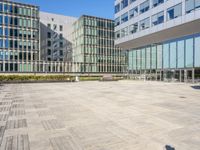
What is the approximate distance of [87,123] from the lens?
7281 mm

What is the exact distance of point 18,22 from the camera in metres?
67.8

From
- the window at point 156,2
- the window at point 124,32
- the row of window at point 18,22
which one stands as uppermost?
the row of window at point 18,22

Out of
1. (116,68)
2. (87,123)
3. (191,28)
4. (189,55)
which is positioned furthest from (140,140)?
(116,68)

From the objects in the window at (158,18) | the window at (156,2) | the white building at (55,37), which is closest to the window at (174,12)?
the window at (158,18)

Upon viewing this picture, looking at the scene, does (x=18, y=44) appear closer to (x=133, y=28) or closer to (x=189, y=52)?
(x=133, y=28)

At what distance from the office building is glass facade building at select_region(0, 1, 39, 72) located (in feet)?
126

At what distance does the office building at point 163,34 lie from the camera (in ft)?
94.4

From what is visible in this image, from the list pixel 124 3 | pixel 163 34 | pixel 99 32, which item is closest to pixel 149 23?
pixel 163 34

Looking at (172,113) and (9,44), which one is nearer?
(172,113)

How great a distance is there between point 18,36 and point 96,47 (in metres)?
A: 32.6

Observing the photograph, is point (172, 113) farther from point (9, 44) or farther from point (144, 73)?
point (9, 44)

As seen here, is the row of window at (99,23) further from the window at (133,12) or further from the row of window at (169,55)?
the window at (133,12)

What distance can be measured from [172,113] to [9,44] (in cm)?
6993

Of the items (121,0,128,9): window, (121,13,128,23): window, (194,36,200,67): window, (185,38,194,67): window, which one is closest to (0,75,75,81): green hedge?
(121,13,128,23): window
